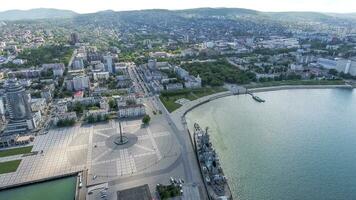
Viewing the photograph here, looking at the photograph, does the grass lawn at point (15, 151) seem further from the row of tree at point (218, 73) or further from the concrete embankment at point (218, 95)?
the row of tree at point (218, 73)

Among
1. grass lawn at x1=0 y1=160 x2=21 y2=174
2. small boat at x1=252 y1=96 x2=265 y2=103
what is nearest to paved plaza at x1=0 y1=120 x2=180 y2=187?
grass lawn at x1=0 y1=160 x2=21 y2=174

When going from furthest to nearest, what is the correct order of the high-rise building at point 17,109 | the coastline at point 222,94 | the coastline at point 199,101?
the coastline at point 222,94, the coastline at point 199,101, the high-rise building at point 17,109

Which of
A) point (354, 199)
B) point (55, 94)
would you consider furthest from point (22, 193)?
point (354, 199)

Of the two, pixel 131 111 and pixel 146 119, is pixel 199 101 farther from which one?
pixel 131 111

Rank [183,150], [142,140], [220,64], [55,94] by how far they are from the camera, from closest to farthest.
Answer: [183,150], [142,140], [55,94], [220,64]

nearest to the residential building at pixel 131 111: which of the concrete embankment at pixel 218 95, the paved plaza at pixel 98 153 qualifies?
the paved plaza at pixel 98 153

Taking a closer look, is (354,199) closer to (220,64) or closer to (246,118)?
(246,118)
